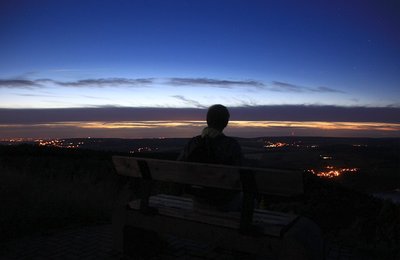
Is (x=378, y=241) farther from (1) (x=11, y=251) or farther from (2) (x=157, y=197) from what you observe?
(1) (x=11, y=251)

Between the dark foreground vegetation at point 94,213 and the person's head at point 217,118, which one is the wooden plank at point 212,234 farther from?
the dark foreground vegetation at point 94,213

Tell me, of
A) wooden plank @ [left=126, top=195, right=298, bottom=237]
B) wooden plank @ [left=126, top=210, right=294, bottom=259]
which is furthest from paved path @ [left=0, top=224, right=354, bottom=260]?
wooden plank @ [left=126, top=195, right=298, bottom=237]

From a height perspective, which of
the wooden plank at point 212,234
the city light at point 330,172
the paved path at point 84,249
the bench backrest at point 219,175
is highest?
the bench backrest at point 219,175

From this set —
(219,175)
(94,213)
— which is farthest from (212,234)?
(94,213)

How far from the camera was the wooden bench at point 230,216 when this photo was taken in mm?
3246

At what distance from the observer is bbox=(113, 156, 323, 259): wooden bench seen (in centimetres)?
325

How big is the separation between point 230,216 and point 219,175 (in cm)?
52

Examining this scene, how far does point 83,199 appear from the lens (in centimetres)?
661

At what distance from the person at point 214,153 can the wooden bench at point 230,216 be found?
122 mm

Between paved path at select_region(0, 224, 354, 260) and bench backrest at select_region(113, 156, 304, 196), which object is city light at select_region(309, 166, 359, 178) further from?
bench backrest at select_region(113, 156, 304, 196)

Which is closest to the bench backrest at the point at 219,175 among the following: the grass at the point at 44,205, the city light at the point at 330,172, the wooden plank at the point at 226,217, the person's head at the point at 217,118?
the wooden plank at the point at 226,217

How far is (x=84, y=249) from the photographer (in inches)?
190

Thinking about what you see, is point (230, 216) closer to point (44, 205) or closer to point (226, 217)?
point (226, 217)

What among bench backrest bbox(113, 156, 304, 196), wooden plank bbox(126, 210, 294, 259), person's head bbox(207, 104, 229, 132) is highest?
person's head bbox(207, 104, 229, 132)
